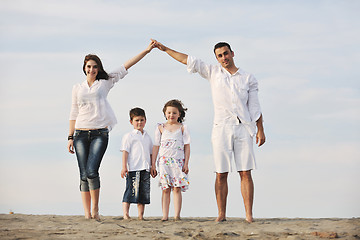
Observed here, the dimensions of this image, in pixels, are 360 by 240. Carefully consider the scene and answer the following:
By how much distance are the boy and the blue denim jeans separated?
475mm

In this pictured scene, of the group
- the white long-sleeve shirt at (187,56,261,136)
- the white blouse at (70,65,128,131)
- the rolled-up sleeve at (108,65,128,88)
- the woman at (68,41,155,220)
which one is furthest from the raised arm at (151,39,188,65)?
the white blouse at (70,65,128,131)

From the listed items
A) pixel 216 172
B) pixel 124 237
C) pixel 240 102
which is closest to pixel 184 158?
pixel 216 172

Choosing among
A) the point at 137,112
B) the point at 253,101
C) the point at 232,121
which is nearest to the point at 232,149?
the point at 232,121

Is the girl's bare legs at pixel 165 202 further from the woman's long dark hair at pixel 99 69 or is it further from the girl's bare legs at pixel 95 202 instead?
the woman's long dark hair at pixel 99 69

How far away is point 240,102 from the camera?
693 centimetres

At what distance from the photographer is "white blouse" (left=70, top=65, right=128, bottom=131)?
726cm

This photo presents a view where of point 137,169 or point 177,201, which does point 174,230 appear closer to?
point 177,201

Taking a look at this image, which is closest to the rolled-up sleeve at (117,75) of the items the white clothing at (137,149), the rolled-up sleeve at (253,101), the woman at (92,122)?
the woman at (92,122)

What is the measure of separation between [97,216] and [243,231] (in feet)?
7.70

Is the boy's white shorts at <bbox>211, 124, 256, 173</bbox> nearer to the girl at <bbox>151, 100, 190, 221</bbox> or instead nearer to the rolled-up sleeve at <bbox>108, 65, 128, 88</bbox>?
the girl at <bbox>151, 100, 190, 221</bbox>

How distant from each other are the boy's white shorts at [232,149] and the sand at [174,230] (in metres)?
0.78

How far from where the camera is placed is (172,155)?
7.27 meters

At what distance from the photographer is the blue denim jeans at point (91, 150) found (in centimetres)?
721

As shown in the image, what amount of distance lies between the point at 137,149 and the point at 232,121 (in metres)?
1.60
